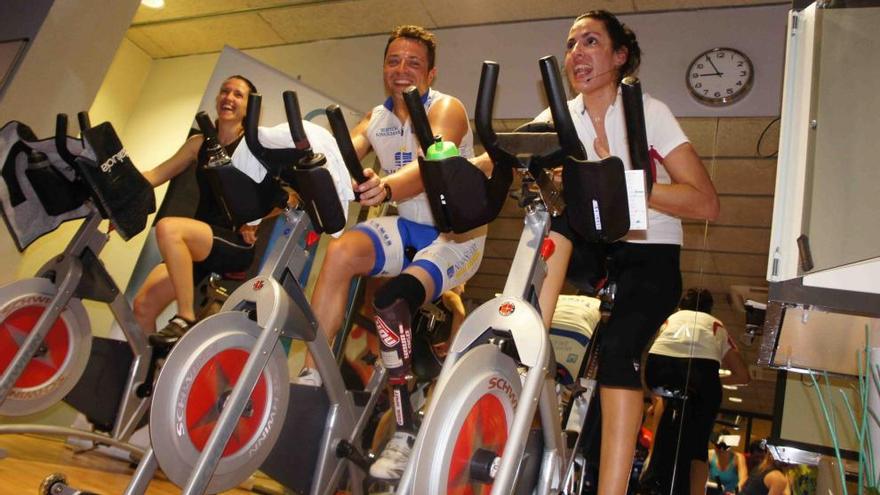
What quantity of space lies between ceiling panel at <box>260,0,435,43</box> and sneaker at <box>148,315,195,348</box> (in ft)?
7.97

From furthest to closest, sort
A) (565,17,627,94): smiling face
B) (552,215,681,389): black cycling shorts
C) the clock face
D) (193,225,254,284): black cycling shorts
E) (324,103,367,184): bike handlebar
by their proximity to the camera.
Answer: the clock face → (193,225,254,284): black cycling shorts → (565,17,627,94): smiling face → (552,215,681,389): black cycling shorts → (324,103,367,184): bike handlebar

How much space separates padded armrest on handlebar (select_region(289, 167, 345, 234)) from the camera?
1.68 m

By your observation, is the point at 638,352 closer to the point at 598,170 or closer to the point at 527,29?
the point at 598,170

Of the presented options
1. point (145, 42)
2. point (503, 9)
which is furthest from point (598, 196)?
point (145, 42)

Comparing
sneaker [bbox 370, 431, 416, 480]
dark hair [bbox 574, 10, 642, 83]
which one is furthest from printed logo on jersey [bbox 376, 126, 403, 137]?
A: sneaker [bbox 370, 431, 416, 480]

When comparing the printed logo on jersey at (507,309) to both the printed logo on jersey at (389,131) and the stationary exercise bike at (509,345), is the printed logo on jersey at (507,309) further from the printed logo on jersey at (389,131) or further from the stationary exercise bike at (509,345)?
the printed logo on jersey at (389,131)

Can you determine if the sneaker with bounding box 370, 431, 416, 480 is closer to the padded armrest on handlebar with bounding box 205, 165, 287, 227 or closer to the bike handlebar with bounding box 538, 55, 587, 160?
the padded armrest on handlebar with bounding box 205, 165, 287, 227

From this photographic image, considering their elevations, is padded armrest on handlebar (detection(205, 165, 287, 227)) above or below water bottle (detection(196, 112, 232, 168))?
below

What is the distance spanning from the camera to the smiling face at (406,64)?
248 cm

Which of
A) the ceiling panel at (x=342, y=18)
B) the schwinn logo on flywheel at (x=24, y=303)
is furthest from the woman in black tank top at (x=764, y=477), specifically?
the ceiling panel at (x=342, y=18)

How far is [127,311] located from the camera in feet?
8.13

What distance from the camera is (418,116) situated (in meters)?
1.34

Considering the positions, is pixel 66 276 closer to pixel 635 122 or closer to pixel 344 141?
pixel 344 141

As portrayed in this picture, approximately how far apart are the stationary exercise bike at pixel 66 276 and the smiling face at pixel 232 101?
956 mm
